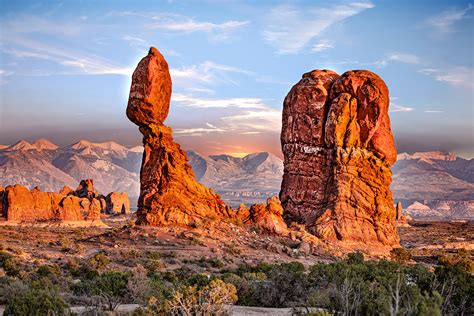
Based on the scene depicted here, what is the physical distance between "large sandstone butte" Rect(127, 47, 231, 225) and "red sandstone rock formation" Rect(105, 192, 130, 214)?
6460 centimetres

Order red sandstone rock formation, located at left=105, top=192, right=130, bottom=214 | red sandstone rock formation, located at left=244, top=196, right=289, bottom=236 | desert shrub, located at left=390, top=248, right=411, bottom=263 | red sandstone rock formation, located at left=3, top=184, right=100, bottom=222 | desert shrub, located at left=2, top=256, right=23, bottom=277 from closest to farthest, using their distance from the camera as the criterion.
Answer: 1. desert shrub, located at left=2, top=256, right=23, bottom=277
2. desert shrub, located at left=390, top=248, right=411, bottom=263
3. red sandstone rock formation, located at left=244, top=196, right=289, bottom=236
4. red sandstone rock formation, located at left=3, top=184, right=100, bottom=222
5. red sandstone rock formation, located at left=105, top=192, right=130, bottom=214

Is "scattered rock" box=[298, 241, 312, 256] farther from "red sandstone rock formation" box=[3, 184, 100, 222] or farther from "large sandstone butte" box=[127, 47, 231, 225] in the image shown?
"red sandstone rock formation" box=[3, 184, 100, 222]

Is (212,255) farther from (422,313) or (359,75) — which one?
(422,313)

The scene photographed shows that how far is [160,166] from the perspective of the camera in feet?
101

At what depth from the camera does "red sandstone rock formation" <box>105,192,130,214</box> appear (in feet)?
315

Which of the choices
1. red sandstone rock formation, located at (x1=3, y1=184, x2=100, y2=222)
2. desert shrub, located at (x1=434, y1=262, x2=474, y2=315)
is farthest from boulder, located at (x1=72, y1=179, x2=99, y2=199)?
desert shrub, located at (x1=434, y1=262, x2=474, y2=315)

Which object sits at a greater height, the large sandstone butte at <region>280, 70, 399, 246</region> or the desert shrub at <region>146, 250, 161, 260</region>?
the large sandstone butte at <region>280, 70, 399, 246</region>

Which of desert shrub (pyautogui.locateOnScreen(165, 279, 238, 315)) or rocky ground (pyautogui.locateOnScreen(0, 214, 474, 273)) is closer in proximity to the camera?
desert shrub (pyautogui.locateOnScreen(165, 279, 238, 315))

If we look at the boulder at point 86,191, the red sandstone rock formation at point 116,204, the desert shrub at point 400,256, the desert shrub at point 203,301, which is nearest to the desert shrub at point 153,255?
the desert shrub at point 203,301

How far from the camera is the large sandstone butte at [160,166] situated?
30078 mm

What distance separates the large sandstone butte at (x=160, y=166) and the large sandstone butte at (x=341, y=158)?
20.6 ft

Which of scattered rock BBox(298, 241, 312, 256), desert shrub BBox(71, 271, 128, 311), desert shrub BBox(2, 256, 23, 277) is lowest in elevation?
scattered rock BBox(298, 241, 312, 256)

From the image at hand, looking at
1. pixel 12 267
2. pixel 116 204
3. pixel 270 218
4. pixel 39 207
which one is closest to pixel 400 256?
pixel 270 218

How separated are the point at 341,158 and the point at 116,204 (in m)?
73.0
